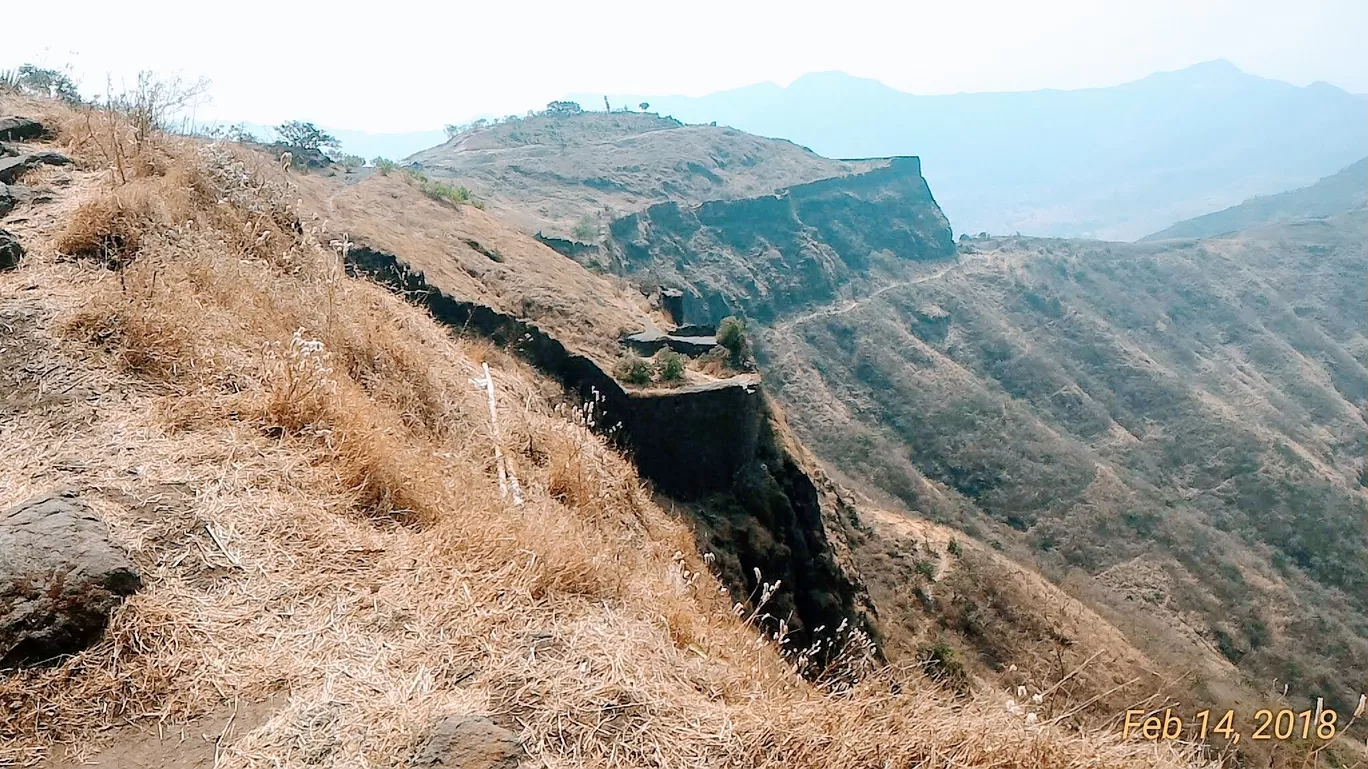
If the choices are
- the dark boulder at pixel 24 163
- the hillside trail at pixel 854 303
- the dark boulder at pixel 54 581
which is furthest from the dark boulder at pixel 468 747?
the hillside trail at pixel 854 303

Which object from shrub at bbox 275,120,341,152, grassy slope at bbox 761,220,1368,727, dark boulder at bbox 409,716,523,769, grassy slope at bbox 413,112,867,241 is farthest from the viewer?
grassy slope at bbox 413,112,867,241

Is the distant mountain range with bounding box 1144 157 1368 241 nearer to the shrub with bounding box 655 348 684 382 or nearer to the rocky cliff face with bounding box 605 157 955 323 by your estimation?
the rocky cliff face with bounding box 605 157 955 323

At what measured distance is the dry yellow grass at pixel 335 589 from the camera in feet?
7.07

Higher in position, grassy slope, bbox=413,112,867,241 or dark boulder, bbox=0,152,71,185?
grassy slope, bbox=413,112,867,241

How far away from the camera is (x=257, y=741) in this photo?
211 cm

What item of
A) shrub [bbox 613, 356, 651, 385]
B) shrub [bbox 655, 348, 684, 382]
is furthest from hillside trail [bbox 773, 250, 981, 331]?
shrub [bbox 613, 356, 651, 385]

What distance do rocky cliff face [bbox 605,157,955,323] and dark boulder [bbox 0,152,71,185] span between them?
40.8 meters

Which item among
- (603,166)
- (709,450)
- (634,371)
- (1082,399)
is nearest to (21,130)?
(634,371)

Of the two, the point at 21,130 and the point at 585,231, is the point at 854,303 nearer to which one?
the point at 585,231

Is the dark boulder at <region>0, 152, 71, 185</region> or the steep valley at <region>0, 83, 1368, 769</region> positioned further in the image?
the dark boulder at <region>0, 152, 71, 185</region>

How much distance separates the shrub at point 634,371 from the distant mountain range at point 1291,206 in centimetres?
17358

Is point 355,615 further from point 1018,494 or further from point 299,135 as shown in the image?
point 299,135

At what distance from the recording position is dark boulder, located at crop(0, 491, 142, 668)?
2.22 m

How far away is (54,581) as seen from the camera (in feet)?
7.60
